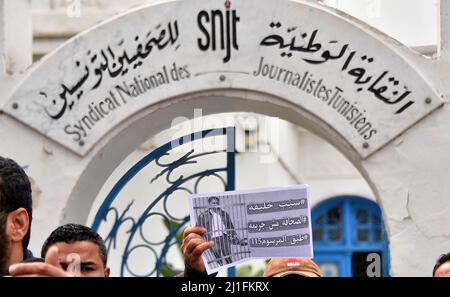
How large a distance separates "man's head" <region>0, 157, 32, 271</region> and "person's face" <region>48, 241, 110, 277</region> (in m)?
1.15

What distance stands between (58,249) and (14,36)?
10.8ft

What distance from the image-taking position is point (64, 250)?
14.9 feet

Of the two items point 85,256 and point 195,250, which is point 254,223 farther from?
point 85,256

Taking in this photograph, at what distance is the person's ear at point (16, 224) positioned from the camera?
3.26 metres

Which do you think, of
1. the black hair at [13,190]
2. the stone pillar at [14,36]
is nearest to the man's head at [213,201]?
the black hair at [13,190]

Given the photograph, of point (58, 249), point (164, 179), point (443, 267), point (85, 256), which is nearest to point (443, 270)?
point (443, 267)

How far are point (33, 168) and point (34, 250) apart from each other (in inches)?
19.4

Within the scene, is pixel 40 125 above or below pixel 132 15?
below

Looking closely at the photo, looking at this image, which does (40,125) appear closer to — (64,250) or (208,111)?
(208,111)

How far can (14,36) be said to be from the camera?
716cm

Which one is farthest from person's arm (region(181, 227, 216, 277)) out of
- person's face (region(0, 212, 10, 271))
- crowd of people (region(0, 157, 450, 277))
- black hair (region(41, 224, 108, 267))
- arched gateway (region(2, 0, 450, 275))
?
arched gateway (region(2, 0, 450, 275))

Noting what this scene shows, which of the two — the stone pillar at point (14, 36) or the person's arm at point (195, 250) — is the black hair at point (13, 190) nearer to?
the person's arm at point (195, 250)
